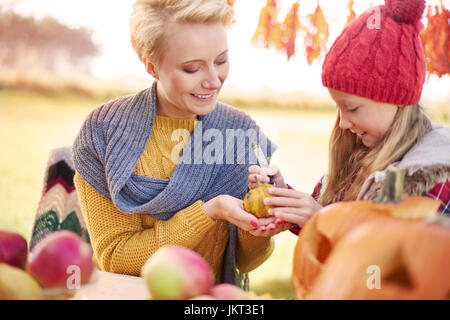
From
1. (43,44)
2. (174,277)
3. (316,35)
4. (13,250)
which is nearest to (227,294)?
(174,277)

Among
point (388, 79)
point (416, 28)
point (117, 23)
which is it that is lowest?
point (388, 79)

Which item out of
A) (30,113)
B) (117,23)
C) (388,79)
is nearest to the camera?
(388,79)

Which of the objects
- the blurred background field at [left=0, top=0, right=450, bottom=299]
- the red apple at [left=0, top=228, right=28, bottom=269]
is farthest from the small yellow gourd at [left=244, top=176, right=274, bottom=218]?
the blurred background field at [left=0, top=0, right=450, bottom=299]

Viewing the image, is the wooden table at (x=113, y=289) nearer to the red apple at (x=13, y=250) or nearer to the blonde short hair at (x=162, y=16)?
the red apple at (x=13, y=250)

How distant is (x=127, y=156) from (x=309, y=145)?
255cm

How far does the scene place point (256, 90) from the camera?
3.29m

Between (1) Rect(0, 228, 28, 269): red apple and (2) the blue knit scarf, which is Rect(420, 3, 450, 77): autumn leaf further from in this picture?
(1) Rect(0, 228, 28, 269): red apple

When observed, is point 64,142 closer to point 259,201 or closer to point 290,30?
point 290,30

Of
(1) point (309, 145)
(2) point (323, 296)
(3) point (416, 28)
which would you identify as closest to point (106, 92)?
(1) point (309, 145)

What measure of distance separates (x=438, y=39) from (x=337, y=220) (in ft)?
3.83

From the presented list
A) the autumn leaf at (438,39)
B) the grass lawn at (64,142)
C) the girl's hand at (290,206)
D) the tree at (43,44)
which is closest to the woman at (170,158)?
the girl's hand at (290,206)

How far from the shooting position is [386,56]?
3.76 feet
